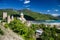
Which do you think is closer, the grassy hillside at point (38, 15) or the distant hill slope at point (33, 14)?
the distant hill slope at point (33, 14)

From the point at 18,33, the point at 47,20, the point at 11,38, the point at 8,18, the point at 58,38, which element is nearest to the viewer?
the point at 11,38

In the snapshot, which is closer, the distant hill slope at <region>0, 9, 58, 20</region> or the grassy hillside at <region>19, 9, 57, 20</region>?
the distant hill slope at <region>0, 9, 58, 20</region>

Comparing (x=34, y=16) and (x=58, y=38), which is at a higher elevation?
(x=34, y=16)

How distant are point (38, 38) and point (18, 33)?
85cm

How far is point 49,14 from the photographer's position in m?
6.41

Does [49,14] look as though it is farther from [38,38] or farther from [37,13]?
[38,38]

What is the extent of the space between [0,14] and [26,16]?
1014 mm

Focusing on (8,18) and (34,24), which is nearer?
(8,18)

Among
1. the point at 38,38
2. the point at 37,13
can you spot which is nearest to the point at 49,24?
the point at 37,13

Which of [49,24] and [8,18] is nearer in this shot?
[8,18]

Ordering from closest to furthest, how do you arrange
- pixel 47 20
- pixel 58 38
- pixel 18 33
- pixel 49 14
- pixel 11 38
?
1. pixel 11 38
2. pixel 18 33
3. pixel 58 38
4. pixel 49 14
5. pixel 47 20

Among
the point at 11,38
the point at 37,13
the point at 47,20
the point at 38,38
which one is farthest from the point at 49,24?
the point at 11,38

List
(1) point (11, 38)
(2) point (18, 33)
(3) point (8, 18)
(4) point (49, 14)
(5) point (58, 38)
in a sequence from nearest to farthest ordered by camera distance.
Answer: (1) point (11, 38) → (2) point (18, 33) → (3) point (8, 18) → (5) point (58, 38) → (4) point (49, 14)

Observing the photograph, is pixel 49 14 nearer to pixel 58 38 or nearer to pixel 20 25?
pixel 58 38
